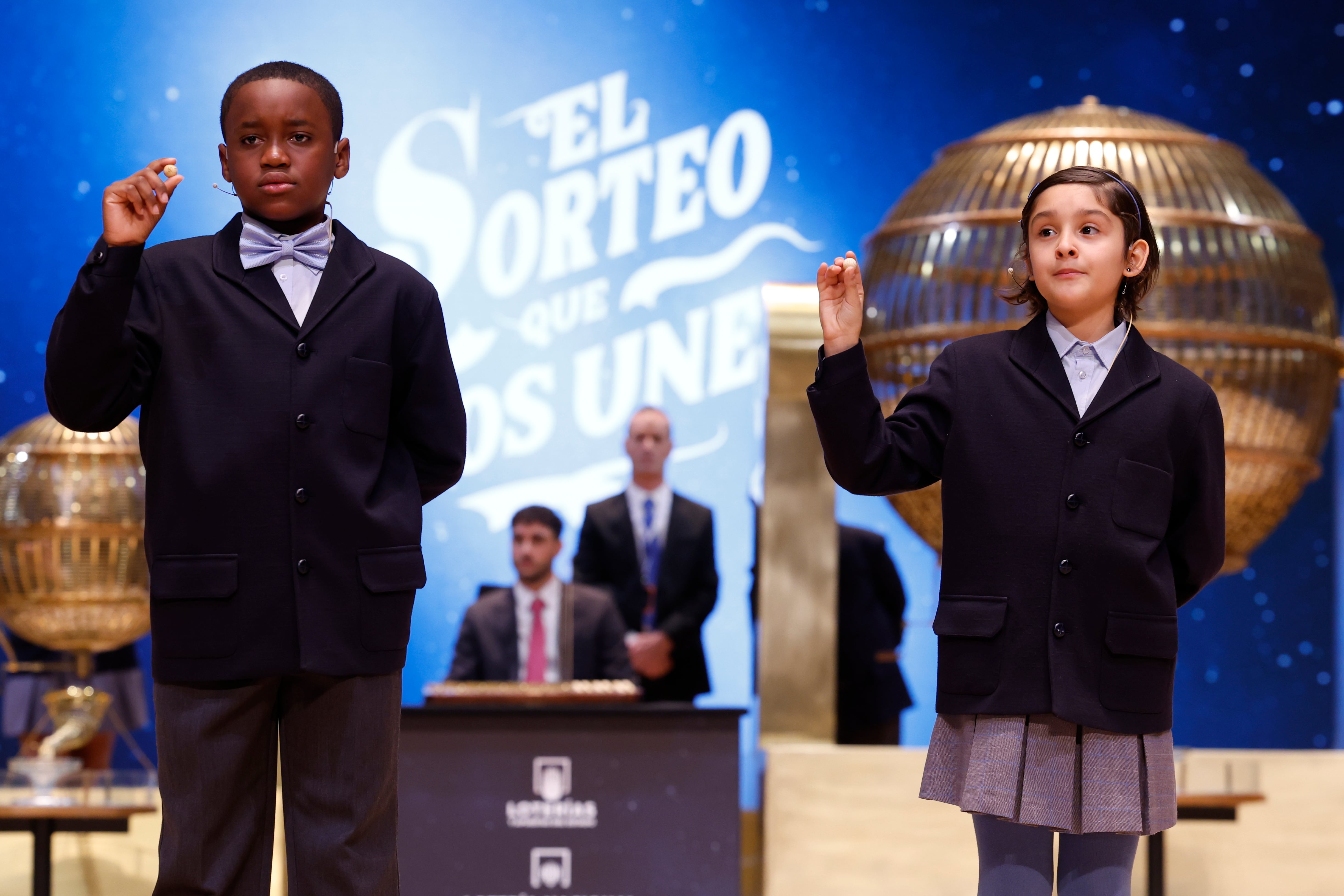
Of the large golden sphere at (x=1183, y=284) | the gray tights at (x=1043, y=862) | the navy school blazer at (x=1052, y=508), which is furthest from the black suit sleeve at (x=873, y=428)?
the large golden sphere at (x=1183, y=284)

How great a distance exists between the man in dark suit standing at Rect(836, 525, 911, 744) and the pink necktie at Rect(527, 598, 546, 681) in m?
0.74

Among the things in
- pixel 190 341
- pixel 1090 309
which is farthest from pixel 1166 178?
pixel 190 341

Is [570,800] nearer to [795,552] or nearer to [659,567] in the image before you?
[795,552]

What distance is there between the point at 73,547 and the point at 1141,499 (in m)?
2.55

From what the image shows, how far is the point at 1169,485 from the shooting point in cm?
167

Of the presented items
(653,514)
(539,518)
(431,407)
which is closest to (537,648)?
(539,518)

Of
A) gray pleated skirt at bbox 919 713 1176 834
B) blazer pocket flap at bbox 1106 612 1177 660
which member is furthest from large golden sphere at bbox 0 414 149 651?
blazer pocket flap at bbox 1106 612 1177 660

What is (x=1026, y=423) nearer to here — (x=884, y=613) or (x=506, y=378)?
(x=884, y=613)

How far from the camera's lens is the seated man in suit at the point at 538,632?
352 centimetres

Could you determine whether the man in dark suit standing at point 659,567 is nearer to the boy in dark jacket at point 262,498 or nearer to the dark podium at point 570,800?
the dark podium at point 570,800

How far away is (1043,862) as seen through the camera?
64.7 inches

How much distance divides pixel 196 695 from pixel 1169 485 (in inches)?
43.6

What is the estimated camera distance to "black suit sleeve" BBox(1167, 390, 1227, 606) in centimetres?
168

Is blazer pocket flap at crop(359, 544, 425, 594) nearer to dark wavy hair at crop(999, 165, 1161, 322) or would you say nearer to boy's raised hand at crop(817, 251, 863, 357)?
boy's raised hand at crop(817, 251, 863, 357)
